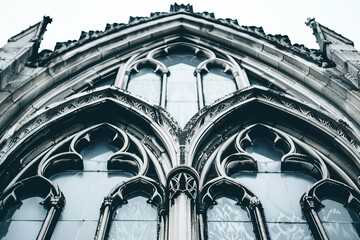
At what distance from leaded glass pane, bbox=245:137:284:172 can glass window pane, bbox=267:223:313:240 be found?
1327 millimetres

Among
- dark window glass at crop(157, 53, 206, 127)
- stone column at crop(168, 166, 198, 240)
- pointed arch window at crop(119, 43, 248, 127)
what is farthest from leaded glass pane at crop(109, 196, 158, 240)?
pointed arch window at crop(119, 43, 248, 127)

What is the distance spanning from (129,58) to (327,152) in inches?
205

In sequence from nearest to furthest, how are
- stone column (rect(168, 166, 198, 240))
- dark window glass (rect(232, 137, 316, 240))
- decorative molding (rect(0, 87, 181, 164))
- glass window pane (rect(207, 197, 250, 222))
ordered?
stone column (rect(168, 166, 198, 240))
dark window glass (rect(232, 137, 316, 240))
glass window pane (rect(207, 197, 250, 222))
decorative molding (rect(0, 87, 181, 164))

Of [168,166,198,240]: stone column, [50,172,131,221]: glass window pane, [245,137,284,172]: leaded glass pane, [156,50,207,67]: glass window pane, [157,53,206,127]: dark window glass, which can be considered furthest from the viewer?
[156,50,207,67]: glass window pane

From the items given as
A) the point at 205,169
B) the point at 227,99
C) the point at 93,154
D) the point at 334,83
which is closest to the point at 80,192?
the point at 93,154

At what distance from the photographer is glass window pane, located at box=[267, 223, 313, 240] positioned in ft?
21.8

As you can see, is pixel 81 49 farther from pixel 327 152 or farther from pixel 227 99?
pixel 327 152

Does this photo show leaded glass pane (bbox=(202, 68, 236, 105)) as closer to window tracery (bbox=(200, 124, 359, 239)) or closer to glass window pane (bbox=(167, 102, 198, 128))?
glass window pane (bbox=(167, 102, 198, 128))

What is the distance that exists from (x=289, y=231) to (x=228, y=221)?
0.87 meters

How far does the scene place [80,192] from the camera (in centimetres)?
747

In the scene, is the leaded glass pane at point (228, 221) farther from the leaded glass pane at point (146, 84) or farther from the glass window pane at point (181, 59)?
the glass window pane at point (181, 59)

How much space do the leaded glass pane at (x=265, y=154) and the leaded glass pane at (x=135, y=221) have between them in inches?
83.3

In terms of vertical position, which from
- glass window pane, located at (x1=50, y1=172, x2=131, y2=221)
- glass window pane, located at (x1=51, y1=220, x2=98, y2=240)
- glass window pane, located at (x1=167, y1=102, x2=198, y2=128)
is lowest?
glass window pane, located at (x1=51, y1=220, x2=98, y2=240)

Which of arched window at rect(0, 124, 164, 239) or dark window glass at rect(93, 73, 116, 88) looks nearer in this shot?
arched window at rect(0, 124, 164, 239)
